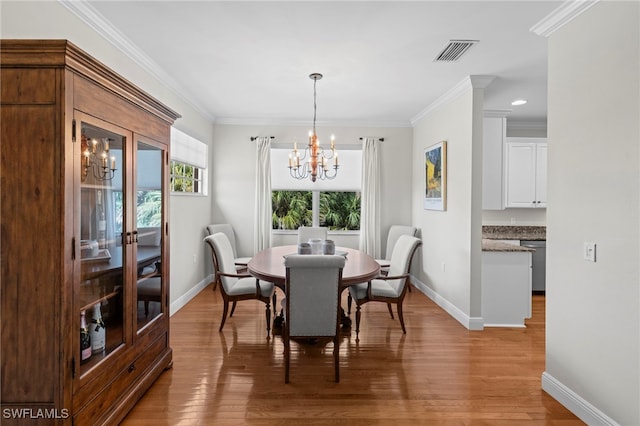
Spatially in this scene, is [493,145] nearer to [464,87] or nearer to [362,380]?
[464,87]

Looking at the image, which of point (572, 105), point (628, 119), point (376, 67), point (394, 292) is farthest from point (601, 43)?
point (394, 292)

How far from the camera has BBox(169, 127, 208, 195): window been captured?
4.24m

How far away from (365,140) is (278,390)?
4150mm

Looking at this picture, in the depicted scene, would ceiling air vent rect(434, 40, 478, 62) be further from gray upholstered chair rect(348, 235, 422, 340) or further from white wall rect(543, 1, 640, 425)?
gray upholstered chair rect(348, 235, 422, 340)

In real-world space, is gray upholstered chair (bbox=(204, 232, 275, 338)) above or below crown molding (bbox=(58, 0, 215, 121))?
below

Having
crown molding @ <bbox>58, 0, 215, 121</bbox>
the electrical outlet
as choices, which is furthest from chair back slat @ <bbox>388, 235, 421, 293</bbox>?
crown molding @ <bbox>58, 0, 215, 121</bbox>

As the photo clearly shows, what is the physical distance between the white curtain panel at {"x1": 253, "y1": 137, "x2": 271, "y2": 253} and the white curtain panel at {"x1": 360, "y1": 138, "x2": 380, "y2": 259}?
1536 millimetres

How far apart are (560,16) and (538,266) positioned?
383cm

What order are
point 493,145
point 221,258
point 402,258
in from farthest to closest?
point 493,145 → point 402,258 → point 221,258

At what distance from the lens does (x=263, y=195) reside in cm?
549

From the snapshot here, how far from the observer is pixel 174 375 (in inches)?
103

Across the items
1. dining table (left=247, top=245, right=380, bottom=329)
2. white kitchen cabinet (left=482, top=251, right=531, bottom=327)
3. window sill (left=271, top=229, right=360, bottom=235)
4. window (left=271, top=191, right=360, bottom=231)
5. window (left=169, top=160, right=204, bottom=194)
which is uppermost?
window (left=169, top=160, right=204, bottom=194)

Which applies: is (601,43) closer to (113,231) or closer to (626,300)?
(626,300)

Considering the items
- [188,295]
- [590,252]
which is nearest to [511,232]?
[590,252]
